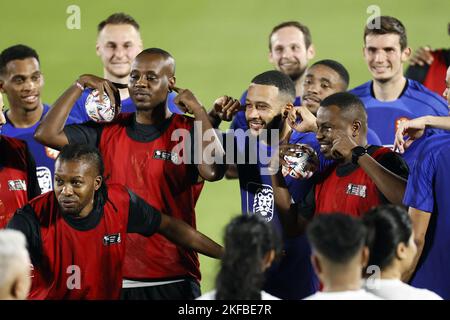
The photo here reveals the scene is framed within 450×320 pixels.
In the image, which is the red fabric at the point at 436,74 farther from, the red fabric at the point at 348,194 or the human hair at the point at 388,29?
the red fabric at the point at 348,194

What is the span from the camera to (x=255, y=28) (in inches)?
473

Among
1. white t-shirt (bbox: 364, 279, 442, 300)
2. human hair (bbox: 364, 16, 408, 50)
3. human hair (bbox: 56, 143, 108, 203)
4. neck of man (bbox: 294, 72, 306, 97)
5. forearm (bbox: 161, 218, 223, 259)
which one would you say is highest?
human hair (bbox: 364, 16, 408, 50)

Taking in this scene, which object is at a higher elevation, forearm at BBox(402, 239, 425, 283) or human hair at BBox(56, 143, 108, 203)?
human hair at BBox(56, 143, 108, 203)

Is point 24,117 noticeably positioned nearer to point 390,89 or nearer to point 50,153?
point 50,153

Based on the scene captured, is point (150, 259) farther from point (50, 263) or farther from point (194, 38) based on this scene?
point (194, 38)

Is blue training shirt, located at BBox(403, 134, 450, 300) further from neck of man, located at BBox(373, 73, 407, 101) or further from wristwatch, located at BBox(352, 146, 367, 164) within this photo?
neck of man, located at BBox(373, 73, 407, 101)

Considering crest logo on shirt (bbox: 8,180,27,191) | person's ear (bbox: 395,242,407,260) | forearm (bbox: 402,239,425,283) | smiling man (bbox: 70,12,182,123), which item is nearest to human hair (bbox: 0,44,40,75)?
smiling man (bbox: 70,12,182,123)

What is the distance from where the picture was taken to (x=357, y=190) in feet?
19.0

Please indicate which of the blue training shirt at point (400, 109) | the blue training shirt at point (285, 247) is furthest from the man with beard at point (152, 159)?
the blue training shirt at point (400, 109)

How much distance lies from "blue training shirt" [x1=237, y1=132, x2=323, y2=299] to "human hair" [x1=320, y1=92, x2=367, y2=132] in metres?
0.47

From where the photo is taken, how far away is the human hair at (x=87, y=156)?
18.2 ft

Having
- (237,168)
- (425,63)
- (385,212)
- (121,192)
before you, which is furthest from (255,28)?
(385,212)

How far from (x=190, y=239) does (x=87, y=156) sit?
742 millimetres

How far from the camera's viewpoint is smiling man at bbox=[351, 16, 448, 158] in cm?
742
